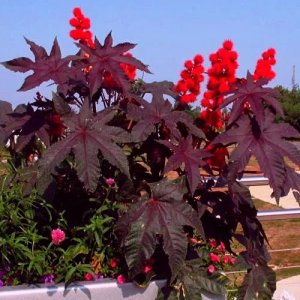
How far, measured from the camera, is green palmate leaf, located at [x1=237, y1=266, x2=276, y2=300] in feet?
7.43

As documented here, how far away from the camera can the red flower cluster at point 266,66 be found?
228cm

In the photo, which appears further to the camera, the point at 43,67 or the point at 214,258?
the point at 214,258

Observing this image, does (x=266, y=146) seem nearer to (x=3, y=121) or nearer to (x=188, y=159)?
(x=188, y=159)

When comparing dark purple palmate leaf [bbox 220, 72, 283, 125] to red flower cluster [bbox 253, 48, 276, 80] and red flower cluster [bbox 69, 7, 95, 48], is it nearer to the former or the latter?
red flower cluster [bbox 253, 48, 276, 80]

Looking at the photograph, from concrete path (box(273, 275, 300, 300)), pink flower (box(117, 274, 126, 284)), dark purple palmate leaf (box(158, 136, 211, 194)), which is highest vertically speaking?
dark purple palmate leaf (box(158, 136, 211, 194))

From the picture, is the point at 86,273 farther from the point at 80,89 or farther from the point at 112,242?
the point at 80,89

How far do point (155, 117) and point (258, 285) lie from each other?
0.66 meters

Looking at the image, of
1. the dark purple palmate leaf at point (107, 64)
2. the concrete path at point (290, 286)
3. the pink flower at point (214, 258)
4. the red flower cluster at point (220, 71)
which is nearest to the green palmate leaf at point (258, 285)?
the pink flower at point (214, 258)

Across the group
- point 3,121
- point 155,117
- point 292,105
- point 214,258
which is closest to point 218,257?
point 214,258

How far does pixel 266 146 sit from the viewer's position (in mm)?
2031

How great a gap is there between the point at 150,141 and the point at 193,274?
0.45 metres

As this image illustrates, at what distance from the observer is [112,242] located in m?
2.24

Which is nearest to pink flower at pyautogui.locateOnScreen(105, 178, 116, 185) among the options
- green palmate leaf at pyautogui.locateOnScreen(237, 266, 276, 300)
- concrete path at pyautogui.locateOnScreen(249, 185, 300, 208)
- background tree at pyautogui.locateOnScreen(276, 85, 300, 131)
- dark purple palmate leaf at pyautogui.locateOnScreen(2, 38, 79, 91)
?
dark purple palmate leaf at pyautogui.locateOnScreen(2, 38, 79, 91)

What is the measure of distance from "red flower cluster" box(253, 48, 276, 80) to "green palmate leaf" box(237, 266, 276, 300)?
2.10 ft
